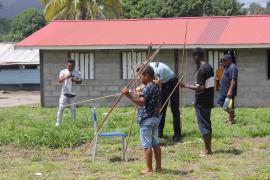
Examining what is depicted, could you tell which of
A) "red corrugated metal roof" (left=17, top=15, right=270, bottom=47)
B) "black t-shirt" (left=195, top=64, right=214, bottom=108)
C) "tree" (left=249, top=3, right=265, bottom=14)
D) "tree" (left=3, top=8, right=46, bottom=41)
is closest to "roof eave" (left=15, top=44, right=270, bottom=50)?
"red corrugated metal roof" (left=17, top=15, right=270, bottom=47)

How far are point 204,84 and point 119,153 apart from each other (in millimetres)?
1983

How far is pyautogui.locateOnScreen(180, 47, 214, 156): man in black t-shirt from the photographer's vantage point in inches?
370

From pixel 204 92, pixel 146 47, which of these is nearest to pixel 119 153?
pixel 204 92

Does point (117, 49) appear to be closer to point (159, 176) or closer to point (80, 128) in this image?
point (80, 128)

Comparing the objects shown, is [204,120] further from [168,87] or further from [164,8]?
[164,8]

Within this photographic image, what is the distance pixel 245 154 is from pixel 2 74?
33017 mm

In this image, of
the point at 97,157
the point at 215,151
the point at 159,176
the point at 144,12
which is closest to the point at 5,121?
the point at 97,157

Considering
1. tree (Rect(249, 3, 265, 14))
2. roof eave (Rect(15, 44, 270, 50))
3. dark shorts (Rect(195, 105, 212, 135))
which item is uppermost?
tree (Rect(249, 3, 265, 14))

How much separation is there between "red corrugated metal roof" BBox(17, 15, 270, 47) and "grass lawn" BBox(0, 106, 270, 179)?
18.8 feet

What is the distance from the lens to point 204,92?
9.46m

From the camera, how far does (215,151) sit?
32.4 ft

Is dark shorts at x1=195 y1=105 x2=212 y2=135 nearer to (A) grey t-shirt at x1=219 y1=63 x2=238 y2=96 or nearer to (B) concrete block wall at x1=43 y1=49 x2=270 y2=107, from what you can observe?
(A) grey t-shirt at x1=219 y1=63 x2=238 y2=96

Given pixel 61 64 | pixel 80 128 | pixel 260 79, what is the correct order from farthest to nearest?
pixel 61 64
pixel 260 79
pixel 80 128

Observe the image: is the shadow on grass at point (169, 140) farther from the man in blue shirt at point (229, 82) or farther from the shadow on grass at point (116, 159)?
the man in blue shirt at point (229, 82)
